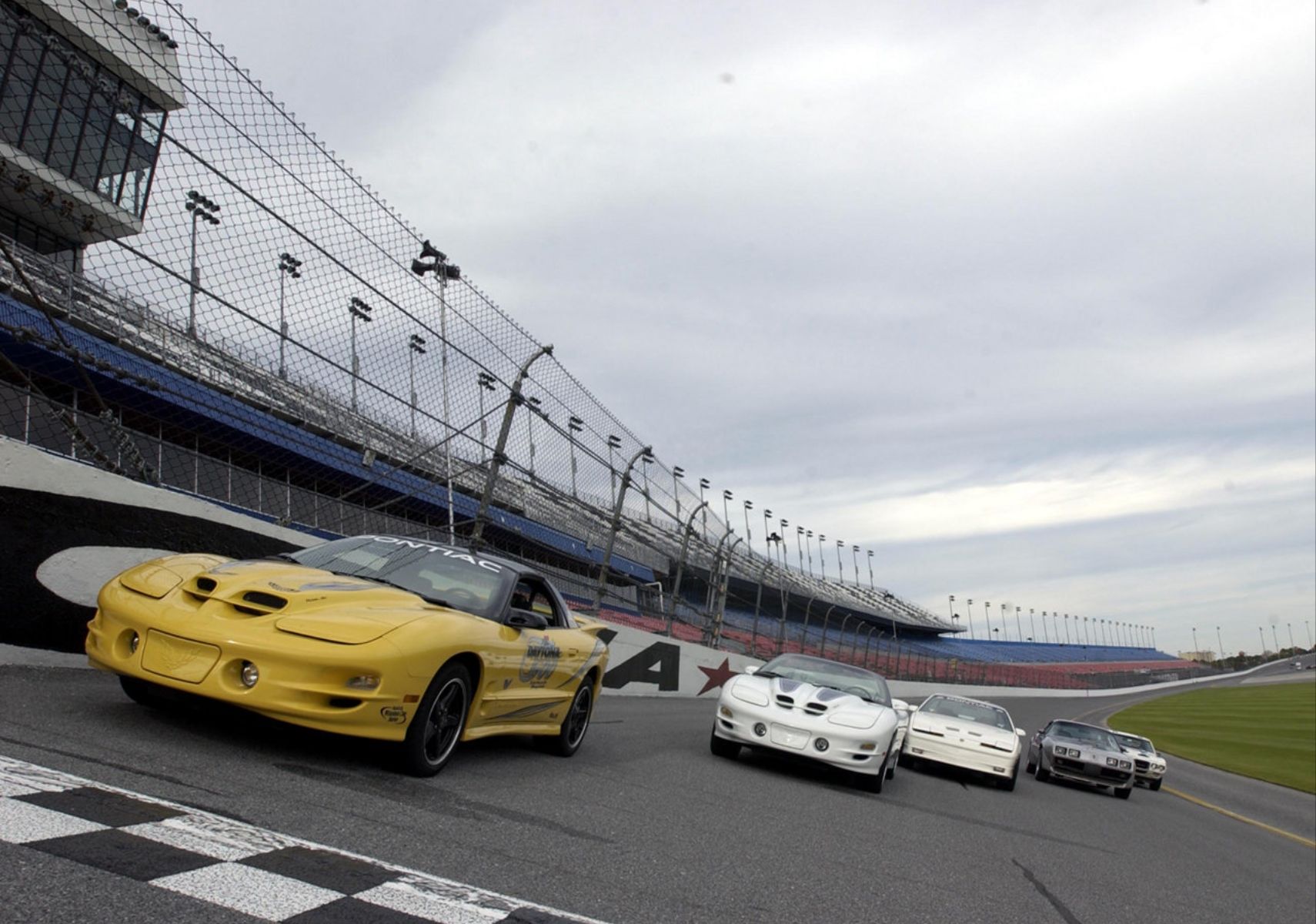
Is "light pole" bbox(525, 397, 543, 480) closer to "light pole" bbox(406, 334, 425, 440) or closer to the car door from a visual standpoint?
"light pole" bbox(406, 334, 425, 440)

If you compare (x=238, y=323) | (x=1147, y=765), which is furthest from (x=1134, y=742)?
(x=238, y=323)

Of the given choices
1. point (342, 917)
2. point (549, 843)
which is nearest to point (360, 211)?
point (549, 843)

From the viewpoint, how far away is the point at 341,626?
15.2 ft

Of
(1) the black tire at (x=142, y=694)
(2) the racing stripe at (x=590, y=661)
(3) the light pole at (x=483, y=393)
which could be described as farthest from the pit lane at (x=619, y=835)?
Result: (3) the light pole at (x=483, y=393)

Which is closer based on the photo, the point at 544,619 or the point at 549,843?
the point at 549,843

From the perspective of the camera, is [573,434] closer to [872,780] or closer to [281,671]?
[872,780]

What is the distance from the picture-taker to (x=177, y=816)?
3.38 meters

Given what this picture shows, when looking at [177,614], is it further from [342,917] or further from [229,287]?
[229,287]

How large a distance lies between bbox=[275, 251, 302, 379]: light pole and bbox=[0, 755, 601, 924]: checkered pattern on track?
439 cm

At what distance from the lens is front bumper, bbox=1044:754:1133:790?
12.8 metres

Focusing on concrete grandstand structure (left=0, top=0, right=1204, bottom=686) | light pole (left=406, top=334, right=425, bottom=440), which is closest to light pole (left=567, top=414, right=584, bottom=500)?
concrete grandstand structure (left=0, top=0, right=1204, bottom=686)

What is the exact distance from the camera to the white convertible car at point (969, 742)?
11.1 m

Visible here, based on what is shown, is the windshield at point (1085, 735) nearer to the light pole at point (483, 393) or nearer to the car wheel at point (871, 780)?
the car wheel at point (871, 780)

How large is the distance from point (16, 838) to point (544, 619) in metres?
3.39
